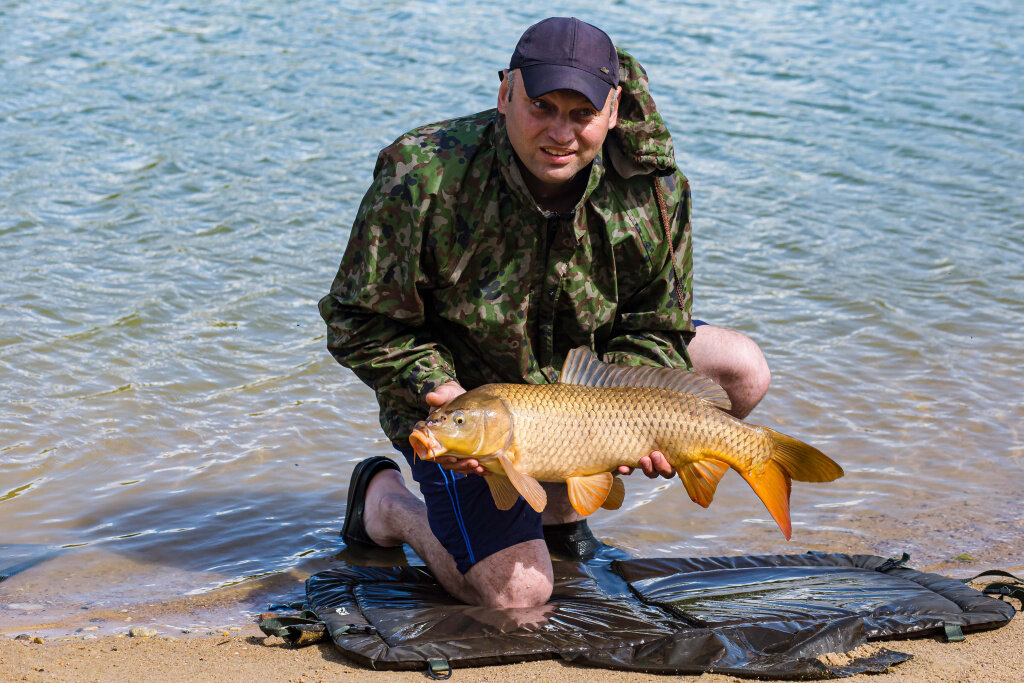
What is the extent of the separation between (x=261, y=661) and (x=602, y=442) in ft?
4.30

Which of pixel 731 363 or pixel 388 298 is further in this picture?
pixel 731 363

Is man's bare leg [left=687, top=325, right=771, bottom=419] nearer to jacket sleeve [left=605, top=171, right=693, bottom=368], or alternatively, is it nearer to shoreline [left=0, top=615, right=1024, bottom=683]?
jacket sleeve [left=605, top=171, right=693, bottom=368]

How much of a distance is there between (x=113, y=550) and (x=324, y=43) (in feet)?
37.0

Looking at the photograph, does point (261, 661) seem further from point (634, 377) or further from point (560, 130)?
point (560, 130)

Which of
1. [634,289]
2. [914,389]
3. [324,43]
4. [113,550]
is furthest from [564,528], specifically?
[324,43]

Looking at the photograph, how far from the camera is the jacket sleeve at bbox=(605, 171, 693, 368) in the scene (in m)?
4.21

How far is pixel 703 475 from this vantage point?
3750mm

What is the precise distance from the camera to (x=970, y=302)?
7996 mm

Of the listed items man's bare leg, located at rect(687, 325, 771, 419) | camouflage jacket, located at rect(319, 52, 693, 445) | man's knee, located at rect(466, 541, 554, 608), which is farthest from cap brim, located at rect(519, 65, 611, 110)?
man's knee, located at rect(466, 541, 554, 608)

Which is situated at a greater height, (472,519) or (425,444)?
(425,444)

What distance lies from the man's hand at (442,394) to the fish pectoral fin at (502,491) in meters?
0.30

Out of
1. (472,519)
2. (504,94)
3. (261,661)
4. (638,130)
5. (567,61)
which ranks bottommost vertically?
(261,661)

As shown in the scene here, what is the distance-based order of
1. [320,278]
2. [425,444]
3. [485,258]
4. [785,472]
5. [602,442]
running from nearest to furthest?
[425,444] < [602,442] < [785,472] < [485,258] < [320,278]

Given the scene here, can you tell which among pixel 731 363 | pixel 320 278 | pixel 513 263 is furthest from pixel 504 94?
pixel 320 278
